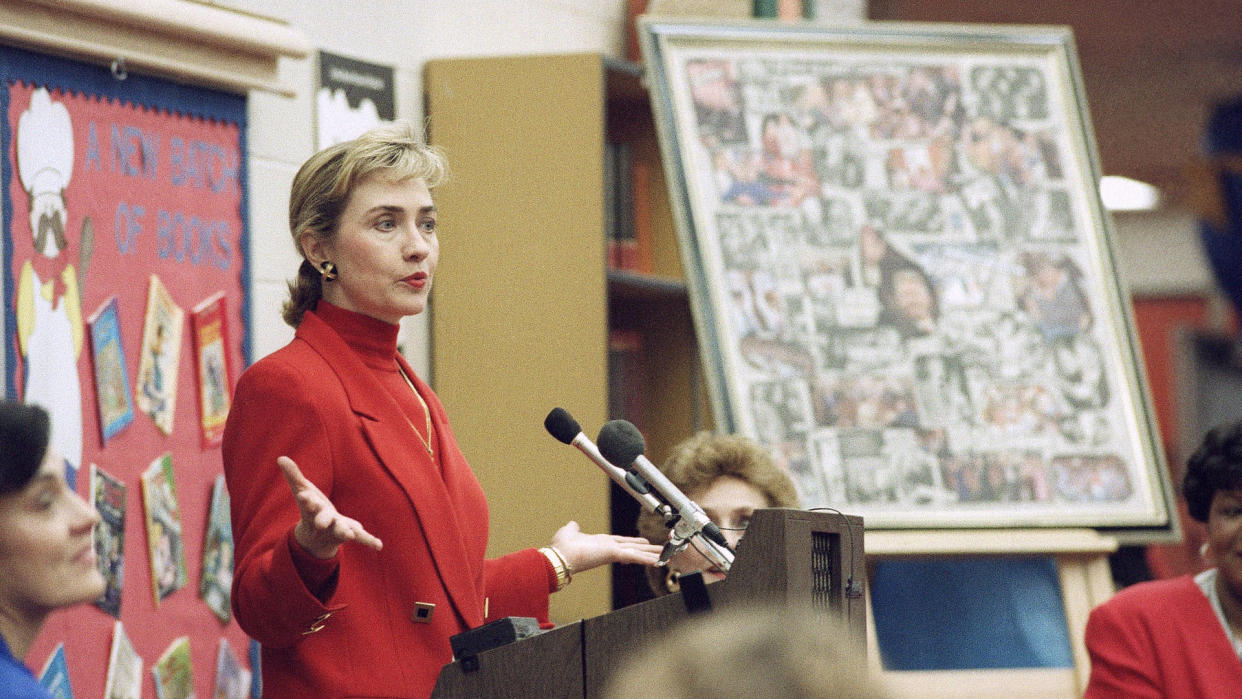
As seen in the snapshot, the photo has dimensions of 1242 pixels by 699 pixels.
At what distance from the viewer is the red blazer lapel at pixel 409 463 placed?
185 centimetres

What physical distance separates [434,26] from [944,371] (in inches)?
54.9

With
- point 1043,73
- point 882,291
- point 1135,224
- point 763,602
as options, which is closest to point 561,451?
point 882,291

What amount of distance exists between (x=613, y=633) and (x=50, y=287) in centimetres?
125

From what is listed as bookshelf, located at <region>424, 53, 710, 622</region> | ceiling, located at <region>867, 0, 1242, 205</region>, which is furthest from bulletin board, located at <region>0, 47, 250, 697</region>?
ceiling, located at <region>867, 0, 1242, 205</region>

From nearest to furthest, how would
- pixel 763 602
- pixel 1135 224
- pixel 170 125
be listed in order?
pixel 763 602 < pixel 170 125 < pixel 1135 224

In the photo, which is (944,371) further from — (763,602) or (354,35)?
(763,602)

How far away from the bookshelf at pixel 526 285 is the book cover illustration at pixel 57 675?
45.9 inches

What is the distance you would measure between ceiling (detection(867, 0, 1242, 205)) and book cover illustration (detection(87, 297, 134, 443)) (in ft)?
11.1

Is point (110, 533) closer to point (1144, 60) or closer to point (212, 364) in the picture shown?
point (212, 364)

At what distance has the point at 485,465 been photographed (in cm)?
352

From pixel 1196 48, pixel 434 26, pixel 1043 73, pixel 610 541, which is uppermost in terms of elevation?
pixel 1196 48

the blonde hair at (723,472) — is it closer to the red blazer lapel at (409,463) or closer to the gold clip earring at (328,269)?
the red blazer lapel at (409,463)

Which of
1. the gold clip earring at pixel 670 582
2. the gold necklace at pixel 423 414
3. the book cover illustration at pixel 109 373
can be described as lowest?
the gold clip earring at pixel 670 582

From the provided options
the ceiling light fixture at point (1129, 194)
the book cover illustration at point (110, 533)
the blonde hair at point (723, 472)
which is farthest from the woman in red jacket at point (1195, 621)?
the ceiling light fixture at point (1129, 194)
